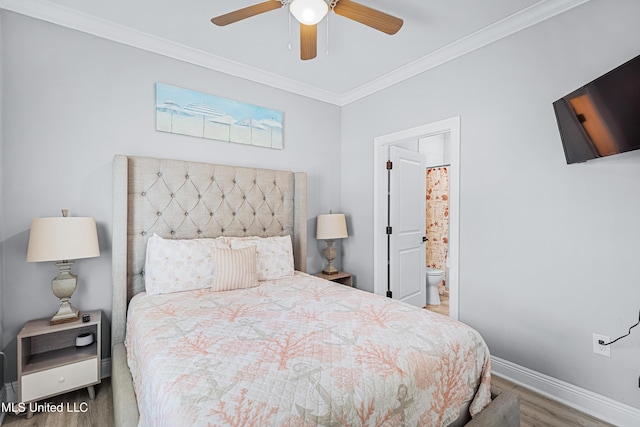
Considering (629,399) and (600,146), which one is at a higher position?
(600,146)

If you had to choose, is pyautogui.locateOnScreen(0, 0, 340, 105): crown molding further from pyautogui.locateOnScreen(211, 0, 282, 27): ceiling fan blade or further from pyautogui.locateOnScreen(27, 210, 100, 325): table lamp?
pyautogui.locateOnScreen(27, 210, 100, 325): table lamp

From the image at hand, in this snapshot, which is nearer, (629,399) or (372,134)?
(629,399)

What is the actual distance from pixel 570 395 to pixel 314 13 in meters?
2.90

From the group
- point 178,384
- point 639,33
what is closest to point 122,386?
point 178,384

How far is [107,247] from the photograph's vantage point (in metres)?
2.33

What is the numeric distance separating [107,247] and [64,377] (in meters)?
0.88

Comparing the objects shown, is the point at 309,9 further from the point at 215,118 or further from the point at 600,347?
the point at 600,347

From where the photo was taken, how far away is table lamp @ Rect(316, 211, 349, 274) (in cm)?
338

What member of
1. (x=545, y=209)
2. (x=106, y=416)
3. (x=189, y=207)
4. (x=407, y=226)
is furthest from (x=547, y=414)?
(x=189, y=207)

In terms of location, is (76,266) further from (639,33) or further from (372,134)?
(639,33)

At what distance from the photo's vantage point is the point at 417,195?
3814 millimetres

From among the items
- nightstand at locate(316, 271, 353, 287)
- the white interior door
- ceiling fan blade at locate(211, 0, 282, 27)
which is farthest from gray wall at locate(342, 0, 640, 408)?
ceiling fan blade at locate(211, 0, 282, 27)

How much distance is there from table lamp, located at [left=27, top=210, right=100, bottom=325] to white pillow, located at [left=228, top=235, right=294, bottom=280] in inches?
38.8

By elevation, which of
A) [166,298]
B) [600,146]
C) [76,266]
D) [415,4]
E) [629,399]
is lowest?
[629,399]
